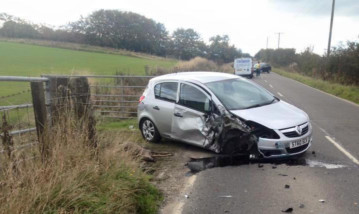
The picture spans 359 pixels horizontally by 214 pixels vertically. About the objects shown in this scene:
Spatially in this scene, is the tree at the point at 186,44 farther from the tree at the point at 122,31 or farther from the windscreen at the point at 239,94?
the windscreen at the point at 239,94

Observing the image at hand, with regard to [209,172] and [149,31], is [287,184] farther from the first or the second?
[149,31]

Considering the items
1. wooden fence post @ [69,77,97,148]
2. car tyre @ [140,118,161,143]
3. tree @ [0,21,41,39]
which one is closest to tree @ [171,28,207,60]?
tree @ [0,21,41,39]

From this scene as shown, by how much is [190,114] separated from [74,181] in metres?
3.68

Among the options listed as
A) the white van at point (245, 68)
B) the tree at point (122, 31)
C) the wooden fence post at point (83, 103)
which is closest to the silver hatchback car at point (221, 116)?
the wooden fence post at point (83, 103)

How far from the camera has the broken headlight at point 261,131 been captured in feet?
20.4

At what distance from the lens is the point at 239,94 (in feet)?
24.3

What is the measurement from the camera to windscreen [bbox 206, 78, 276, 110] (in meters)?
7.00

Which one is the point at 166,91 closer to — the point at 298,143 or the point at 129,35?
the point at 298,143

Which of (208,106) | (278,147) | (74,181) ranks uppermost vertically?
(208,106)

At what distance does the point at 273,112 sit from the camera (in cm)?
675

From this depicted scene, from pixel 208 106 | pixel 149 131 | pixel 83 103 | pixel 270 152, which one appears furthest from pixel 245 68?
pixel 83 103

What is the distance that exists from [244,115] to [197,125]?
1092 millimetres

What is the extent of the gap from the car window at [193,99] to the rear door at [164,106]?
24 cm

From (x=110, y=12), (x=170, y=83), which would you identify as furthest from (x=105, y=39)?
(x=170, y=83)
